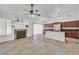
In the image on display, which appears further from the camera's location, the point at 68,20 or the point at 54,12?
the point at 68,20

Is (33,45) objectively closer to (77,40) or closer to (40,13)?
(40,13)

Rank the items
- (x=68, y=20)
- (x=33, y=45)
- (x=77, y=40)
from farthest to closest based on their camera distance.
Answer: (x=68, y=20), (x=33, y=45), (x=77, y=40)

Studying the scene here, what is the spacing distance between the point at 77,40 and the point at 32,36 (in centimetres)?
150

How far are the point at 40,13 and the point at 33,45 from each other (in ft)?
3.37

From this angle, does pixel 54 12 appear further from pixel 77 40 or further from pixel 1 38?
pixel 1 38

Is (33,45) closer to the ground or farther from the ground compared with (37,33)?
closer to the ground

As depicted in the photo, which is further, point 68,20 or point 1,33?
point 68,20

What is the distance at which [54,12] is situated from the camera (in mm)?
3117
